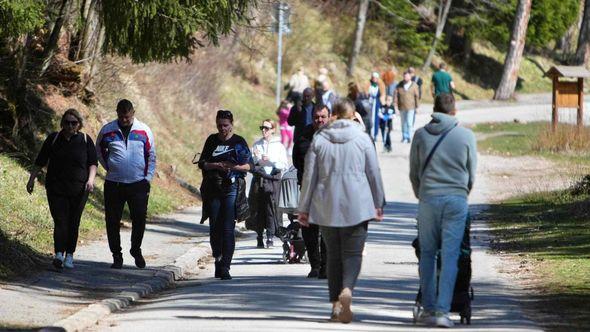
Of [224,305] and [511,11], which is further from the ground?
[511,11]

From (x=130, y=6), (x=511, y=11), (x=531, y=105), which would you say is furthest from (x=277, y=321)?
(x=511, y=11)

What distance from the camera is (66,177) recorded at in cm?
1561

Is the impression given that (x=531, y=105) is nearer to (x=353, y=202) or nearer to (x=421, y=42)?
(x=421, y=42)

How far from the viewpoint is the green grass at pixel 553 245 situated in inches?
507

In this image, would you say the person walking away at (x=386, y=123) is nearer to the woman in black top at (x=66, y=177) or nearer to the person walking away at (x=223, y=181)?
the person walking away at (x=223, y=181)

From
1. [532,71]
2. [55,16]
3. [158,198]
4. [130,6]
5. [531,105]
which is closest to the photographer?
[130,6]

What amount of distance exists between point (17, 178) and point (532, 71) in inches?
1963

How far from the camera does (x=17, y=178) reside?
64.6 ft

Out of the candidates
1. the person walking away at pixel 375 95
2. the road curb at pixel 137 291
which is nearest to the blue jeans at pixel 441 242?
the road curb at pixel 137 291

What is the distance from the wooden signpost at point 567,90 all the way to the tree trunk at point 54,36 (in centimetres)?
1684

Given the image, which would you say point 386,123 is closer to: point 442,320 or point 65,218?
point 65,218

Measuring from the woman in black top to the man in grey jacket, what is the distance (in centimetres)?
537

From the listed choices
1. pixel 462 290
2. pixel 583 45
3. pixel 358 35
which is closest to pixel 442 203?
pixel 462 290

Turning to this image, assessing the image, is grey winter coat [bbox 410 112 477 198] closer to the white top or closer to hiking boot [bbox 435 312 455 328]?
hiking boot [bbox 435 312 455 328]
